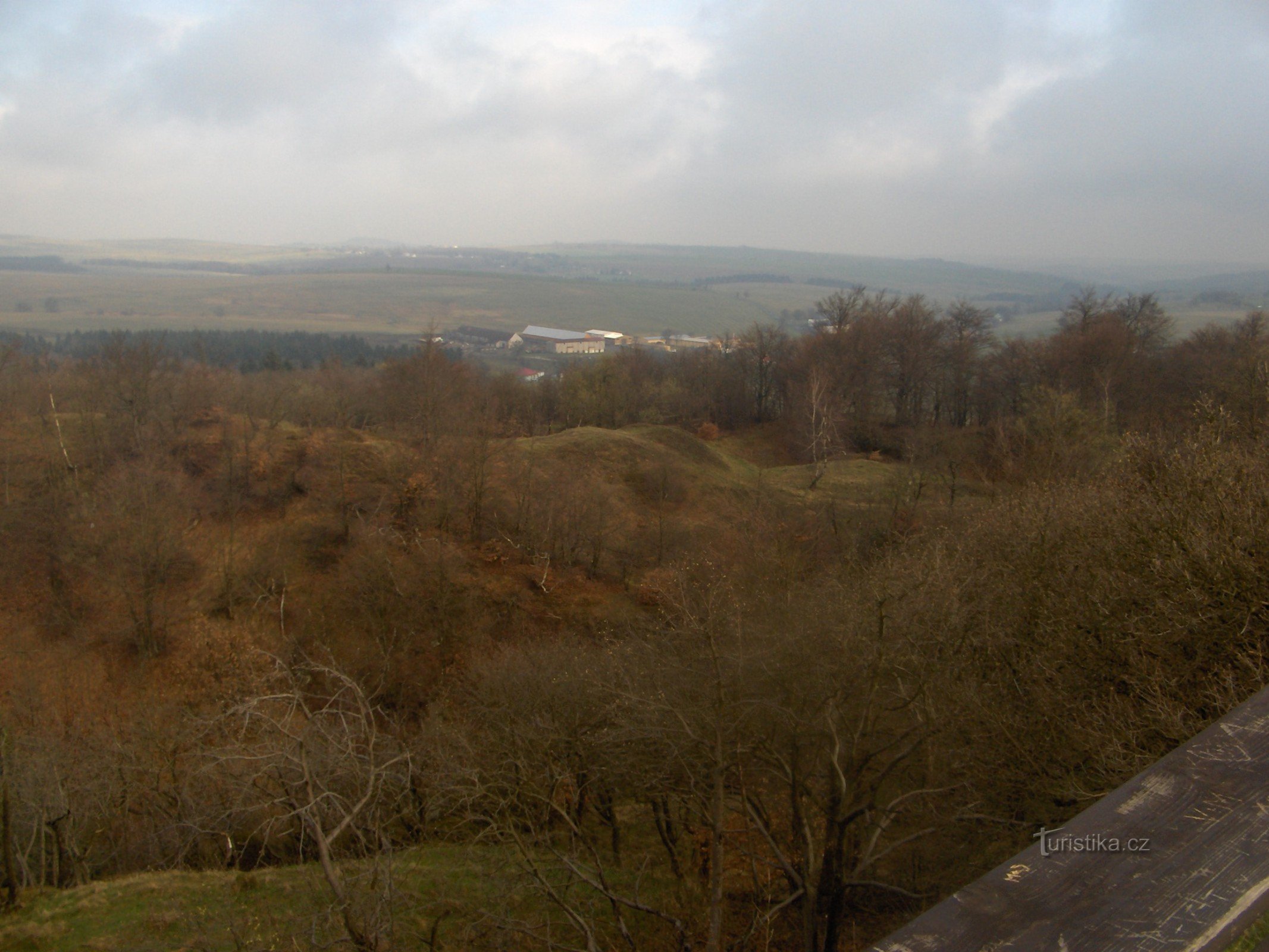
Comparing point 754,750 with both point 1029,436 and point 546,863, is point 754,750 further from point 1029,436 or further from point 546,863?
point 1029,436

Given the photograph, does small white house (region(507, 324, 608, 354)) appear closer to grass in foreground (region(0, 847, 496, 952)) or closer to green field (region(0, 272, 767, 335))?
green field (region(0, 272, 767, 335))

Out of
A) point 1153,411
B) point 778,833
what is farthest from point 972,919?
point 1153,411

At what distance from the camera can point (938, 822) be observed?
33.1 feet

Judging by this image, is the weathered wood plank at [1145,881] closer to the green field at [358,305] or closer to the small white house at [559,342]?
the small white house at [559,342]

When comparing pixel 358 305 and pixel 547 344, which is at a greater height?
pixel 358 305

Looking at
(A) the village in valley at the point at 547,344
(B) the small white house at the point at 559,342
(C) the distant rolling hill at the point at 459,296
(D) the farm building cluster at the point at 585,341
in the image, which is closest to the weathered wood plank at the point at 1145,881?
(A) the village in valley at the point at 547,344

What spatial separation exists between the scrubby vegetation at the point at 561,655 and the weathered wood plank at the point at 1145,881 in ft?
19.5

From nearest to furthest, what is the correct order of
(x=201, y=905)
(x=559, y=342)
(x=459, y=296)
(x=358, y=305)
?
1. (x=201, y=905)
2. (x=559, y=342)
3. (x=358, y=305)
4. (x=459, y=296)

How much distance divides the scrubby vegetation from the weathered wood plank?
19.5 feet

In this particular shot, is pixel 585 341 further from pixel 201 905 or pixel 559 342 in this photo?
pixel 201 905

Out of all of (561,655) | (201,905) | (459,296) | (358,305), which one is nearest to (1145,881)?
(201,905)

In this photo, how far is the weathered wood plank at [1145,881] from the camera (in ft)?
4.50

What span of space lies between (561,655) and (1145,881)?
15.6 metres

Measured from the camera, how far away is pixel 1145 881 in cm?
149
